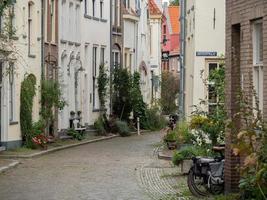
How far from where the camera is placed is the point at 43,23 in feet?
109

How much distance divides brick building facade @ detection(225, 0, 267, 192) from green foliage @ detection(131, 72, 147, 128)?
31.4m

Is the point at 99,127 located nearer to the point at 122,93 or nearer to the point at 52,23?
the point at 122,93

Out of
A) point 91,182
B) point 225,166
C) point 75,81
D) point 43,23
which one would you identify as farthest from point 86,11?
point 225,166

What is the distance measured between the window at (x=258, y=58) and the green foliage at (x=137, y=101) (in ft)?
107

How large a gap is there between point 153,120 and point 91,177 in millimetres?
30049

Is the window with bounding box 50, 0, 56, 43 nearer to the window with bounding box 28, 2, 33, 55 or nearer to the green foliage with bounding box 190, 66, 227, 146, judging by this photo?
the window with bounding box 28, 2, 33, 55

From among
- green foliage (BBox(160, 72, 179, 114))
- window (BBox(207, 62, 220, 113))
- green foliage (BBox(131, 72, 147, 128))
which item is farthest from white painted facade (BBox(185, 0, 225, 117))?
green foliage (BBox(160, 72, 179, 114))

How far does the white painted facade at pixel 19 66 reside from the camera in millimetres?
28562

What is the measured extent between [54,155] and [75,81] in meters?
11.1

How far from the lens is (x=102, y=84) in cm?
4344

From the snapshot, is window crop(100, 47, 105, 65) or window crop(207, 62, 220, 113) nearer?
window crop(207, 62, 220, 113)

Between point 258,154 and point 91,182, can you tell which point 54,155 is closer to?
point 91,182

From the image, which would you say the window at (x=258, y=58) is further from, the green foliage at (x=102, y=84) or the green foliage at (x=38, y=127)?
the green foliage at (x=102, y=84)

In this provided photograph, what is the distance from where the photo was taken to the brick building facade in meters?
12.9
